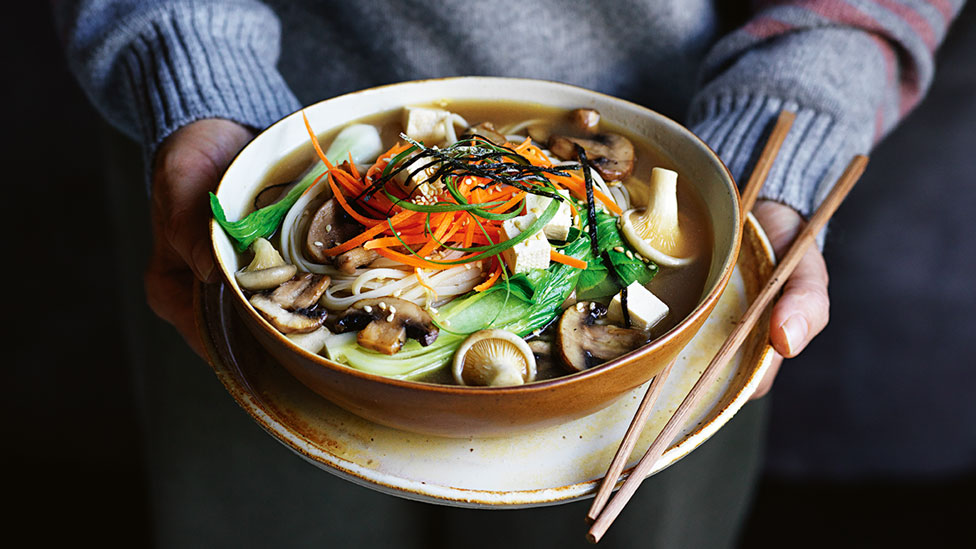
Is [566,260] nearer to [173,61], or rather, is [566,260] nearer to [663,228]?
[663,228]

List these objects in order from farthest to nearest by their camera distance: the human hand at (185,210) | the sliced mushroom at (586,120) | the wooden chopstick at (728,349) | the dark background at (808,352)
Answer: the dark background at (808,352), the sliced mushroom at (586,120), the human hand at (185,210), the wooden chopstick at (728,349)

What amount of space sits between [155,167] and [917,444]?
11.6ft

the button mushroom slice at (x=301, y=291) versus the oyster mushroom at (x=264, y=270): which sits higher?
the oyster mushroom at (x=264, y=270)

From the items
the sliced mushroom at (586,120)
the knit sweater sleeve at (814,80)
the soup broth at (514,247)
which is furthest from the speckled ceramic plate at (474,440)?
the knit sweater sleeve at (814,80)

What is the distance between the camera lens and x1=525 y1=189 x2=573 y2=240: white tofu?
1.43 m

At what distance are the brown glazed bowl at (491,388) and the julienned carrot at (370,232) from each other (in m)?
0.21

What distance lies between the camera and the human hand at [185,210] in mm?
1621

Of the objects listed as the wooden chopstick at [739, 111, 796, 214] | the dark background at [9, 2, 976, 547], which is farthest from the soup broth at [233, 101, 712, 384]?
the dark background at [9, 2, 976, 547]

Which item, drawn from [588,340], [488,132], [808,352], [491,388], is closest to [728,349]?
[588,340]

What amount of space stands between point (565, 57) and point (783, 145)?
29.8 inches

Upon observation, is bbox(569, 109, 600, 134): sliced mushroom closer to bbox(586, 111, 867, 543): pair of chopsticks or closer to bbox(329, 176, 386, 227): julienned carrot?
bbox(586, 111, 867, 543): pair of chopsticks

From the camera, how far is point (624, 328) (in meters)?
1.36

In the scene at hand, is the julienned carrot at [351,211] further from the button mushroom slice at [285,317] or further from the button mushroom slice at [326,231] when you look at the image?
the button mushroom slice at [285,317]

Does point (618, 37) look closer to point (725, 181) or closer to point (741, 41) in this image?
point (741, 41)
